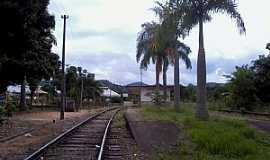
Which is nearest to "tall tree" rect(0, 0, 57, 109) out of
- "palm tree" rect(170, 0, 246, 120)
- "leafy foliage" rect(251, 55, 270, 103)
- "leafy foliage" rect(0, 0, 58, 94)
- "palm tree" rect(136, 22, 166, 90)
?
"leafy foliage" rect(0, 0, 58, 94)

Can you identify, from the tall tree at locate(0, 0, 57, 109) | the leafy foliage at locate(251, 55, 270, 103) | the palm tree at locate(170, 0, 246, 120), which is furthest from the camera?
the leafy foliage at locate(251, 55, 270, 103)

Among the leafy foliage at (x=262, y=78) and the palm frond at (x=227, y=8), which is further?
the leafy foliage at (x=262, y=78)

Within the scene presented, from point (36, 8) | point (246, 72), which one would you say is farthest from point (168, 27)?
point (246, 72)

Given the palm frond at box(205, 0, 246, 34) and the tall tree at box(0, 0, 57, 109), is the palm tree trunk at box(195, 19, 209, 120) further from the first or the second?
the tall tree at box(0, 0, 57, 109)

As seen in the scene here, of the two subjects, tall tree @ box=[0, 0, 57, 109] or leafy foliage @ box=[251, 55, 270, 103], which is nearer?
tall tree @ box=[0, 0, 57, 109]

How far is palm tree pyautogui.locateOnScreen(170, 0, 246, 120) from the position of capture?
29.0m

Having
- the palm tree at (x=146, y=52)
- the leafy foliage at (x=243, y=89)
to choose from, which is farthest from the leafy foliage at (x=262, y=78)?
the palm tree at (x=146, y=52)

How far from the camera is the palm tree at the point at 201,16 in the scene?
29000 mm

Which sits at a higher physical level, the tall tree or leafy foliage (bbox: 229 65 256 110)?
the tall tree

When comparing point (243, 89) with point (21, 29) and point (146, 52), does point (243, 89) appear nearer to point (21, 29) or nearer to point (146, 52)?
point (146, 52)

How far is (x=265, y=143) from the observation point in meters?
18.6

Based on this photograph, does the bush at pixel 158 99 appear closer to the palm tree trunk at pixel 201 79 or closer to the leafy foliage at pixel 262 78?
the leafy foliage at pixel 262 78

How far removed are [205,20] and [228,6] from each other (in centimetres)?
198

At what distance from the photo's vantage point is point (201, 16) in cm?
2969
